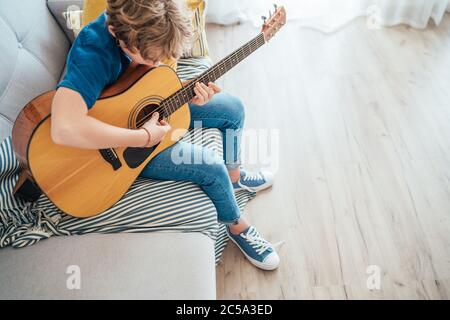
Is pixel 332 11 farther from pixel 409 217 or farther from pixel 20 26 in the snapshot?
pixel 20 26

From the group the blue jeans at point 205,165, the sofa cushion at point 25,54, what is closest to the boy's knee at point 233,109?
the blue jeans at point 205,165

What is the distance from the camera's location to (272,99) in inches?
76.7

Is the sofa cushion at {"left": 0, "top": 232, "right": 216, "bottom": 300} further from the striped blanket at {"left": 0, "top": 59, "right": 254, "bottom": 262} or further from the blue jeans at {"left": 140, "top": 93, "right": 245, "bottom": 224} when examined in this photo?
the blue jeans at {"left": 140, "top": 93, "right": 245, "bottom": 224}

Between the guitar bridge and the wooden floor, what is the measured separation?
1.86 ft

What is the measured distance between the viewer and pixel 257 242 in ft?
4.43

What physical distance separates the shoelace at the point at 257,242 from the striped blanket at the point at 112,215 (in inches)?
10.8

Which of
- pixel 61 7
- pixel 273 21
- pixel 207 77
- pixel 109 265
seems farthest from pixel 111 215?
pixel 61 7

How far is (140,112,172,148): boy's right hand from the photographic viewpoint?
1.07 m

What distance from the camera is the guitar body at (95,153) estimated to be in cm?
94

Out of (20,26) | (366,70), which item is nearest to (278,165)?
(366,70)

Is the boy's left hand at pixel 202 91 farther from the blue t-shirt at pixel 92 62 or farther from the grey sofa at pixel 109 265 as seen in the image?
the grey sofa at pixel 109 265

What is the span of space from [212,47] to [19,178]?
4.85ft

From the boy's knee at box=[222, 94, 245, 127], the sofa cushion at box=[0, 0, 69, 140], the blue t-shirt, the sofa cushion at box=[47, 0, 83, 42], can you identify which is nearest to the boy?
the blue t-shirt

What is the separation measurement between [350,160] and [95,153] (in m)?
1.15
